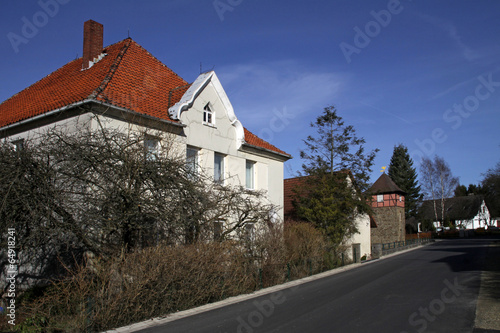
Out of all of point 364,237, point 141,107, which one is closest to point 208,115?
point 141,107

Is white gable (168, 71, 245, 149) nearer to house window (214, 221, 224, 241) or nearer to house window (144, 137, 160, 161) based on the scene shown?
house window (144, 137, 160, 161)

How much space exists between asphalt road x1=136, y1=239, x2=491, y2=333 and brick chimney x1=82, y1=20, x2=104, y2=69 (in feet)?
42.1

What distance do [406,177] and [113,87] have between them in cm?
5877

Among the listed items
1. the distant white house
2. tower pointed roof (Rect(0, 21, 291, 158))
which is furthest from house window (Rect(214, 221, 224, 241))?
the distant white house

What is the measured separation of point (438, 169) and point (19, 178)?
215ft

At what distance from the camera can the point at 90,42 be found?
17750mm

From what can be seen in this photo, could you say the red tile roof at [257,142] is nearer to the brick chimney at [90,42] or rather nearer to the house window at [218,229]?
the house window at [218,229]

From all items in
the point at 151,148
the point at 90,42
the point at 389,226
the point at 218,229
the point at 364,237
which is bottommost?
the point at 364,237

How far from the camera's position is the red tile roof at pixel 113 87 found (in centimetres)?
1441

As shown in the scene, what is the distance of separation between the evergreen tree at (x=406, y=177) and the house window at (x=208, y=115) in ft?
173

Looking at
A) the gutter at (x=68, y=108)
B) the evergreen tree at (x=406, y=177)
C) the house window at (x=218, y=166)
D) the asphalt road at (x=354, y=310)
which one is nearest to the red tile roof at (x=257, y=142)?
the house window at (x=218, y=166)

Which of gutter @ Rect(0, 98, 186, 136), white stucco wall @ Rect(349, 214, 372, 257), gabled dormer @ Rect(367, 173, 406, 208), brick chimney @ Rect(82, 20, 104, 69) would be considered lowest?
white stucco wall @ Rect(349, 214, 372, 257)

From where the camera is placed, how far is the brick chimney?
1767 cm

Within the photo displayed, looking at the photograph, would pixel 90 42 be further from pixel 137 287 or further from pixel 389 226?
pixel 389 226
